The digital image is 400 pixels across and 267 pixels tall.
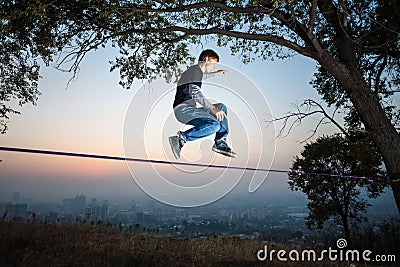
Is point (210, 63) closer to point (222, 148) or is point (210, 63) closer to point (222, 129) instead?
point (222, 129)

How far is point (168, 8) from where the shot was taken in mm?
5977

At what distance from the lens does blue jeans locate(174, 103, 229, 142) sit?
11.7 ft

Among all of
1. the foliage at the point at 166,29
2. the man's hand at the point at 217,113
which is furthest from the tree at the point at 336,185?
the man's hand at the point at 217,113

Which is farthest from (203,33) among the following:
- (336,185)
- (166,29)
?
(336,185)

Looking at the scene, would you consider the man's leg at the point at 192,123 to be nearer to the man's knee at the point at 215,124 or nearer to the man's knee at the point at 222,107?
the man's knee at the point at 215,124

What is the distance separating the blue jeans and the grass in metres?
2.50

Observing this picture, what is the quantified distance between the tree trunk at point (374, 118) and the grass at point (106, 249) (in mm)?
1905

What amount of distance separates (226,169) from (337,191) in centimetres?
674

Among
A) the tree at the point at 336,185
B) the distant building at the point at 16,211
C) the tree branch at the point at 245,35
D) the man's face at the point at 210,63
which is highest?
the tree branch at the point at 245,35

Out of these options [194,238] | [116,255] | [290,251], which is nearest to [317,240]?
[290,251]

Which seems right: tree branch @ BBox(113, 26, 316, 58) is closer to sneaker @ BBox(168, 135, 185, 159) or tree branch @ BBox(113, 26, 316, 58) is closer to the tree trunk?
the tree trunk

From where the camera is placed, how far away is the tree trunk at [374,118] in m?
5.88

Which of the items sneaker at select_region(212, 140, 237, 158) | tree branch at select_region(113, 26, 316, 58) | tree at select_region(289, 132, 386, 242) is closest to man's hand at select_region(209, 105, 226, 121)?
sneaker at select_region(212, 140, 237, 158)

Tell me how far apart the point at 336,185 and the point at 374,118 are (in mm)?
4323
